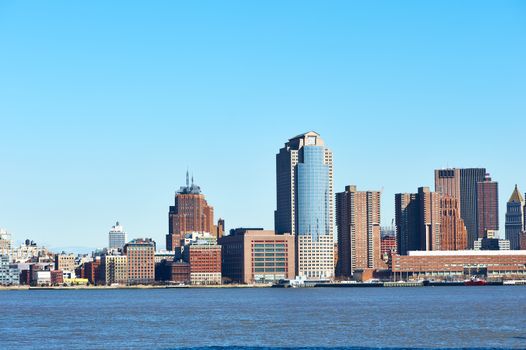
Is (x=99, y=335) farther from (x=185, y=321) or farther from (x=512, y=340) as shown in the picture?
(x=512, y=340)

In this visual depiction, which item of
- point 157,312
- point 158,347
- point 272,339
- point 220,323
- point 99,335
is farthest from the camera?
point 157,312

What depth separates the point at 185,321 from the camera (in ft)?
419

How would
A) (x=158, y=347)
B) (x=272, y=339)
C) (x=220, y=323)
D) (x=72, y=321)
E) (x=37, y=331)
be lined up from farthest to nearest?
(x=72, y=321) < (x=220, y=323) < (x=37, y=331) < (x=272, y=339) < (x=158, y=347)

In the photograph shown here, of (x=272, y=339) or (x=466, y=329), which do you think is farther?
(x=466, y=329)

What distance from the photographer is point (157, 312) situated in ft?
503

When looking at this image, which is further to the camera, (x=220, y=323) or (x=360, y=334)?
(x=220, y=323)

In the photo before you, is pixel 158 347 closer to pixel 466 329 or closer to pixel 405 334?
pixel 405 334

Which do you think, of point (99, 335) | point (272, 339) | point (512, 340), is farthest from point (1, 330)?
point (512, 340)

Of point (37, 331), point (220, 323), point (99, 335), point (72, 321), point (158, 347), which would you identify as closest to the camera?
point (158, 347)

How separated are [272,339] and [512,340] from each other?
20.1 metres

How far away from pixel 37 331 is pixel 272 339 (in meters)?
27.0

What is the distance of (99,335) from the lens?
10738 cm

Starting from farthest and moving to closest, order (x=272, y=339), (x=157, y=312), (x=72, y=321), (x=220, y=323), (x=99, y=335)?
(x=157, y=312)
(x=72, y=321)
(x=220, y=323)
(x=99, y=335)
(x=272, y=339)

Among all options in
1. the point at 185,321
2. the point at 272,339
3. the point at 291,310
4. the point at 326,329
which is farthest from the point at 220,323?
the point at 291,310
